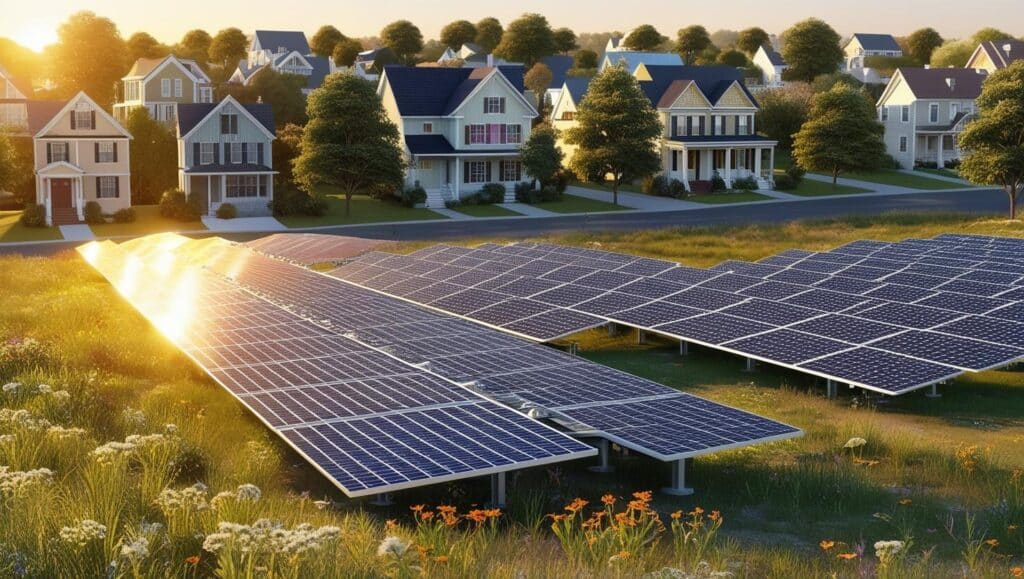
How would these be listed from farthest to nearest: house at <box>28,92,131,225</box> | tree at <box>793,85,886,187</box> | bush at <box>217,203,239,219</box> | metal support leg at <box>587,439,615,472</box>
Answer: tree at <box>793,85,886,187</box>
bush at <box>217,203,239,219</box>
house at <box>28,92,131,225</box>
metal support leg at <box>587,439,615,472</box>

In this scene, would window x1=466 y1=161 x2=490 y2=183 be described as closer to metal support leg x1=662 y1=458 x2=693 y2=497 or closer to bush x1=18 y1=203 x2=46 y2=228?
bush x1=18 y1=203 x2=46 y2=228

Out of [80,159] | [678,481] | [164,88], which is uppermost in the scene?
[164,88]

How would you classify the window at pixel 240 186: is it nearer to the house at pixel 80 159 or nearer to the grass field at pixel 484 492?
the house at pixel 80 159

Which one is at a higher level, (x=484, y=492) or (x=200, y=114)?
(x=200, y=114)

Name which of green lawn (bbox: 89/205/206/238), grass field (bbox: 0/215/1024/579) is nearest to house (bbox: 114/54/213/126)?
green lawn (bbox: 89/205/206/238)

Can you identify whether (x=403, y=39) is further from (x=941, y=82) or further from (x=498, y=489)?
(x=498, y=489)

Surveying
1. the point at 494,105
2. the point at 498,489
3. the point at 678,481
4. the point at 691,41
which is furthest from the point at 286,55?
the point at 498,489

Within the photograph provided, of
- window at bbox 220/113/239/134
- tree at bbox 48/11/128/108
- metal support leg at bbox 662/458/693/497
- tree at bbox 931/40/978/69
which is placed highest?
tree at bbox 931/40/978/69

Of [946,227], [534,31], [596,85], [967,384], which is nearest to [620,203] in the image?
[596,85]
